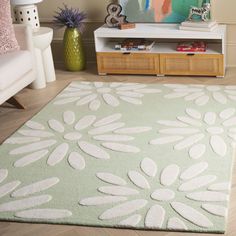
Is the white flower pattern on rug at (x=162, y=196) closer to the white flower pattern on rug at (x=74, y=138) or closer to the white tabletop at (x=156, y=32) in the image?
the white flower pattern on rug at (x=74, y=138)

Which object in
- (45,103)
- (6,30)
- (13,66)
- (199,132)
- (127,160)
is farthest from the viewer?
(45,103)

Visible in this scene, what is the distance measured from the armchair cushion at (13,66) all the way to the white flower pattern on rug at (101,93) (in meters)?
0.39

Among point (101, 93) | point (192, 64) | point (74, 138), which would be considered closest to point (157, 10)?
point (192, 64)

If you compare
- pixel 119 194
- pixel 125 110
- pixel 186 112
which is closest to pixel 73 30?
pixel 125 110

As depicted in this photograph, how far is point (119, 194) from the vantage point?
8.71 ft

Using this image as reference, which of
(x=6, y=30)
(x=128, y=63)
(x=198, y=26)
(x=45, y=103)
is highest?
(x=6, y=30)

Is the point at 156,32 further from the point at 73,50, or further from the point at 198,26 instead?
the point at 73,50

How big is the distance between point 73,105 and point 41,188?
1.27 meters

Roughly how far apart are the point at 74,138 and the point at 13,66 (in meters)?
0.81

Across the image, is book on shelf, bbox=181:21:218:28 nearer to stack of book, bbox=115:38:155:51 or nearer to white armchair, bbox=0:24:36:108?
stack of book, bbox=115:38:155:51

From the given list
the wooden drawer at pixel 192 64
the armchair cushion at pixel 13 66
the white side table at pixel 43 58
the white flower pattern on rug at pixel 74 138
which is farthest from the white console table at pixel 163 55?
the white flower pattern on rug at pixel 74 138

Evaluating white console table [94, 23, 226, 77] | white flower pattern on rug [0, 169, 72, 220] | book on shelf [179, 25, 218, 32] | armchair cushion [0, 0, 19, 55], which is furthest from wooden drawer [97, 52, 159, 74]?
white flower pattern on rug [0, 169, 72, 220]

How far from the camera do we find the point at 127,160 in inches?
118

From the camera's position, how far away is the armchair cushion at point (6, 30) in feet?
12.7
